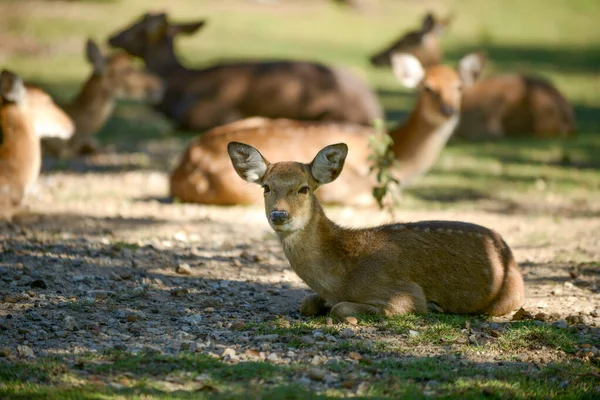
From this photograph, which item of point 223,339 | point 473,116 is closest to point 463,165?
point 473,116

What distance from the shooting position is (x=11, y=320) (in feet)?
19.4

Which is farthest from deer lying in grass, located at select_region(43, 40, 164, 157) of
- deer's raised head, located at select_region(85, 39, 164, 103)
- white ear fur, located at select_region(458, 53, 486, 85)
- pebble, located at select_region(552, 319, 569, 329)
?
pebble, located at select_region(552, 319, 569, 329)

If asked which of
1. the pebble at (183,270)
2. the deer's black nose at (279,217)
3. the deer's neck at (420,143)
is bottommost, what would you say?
the pebble at (183,270)

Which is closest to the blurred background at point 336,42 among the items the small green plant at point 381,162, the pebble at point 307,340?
the small green plant at point 381,162

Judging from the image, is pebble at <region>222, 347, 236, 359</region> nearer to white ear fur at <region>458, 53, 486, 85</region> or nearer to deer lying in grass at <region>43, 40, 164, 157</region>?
white ear fur at <region>458, 53, 486, 85</region>

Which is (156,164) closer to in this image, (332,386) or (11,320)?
(11,320)

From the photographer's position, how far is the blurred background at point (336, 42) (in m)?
14.6

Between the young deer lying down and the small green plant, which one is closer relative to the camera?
the young deer lying down

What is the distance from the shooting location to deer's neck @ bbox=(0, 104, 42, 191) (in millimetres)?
9086

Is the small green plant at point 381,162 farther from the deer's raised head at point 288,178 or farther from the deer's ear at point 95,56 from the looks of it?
the deer's ear at point 95,56

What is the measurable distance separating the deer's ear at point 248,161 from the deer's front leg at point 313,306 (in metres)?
0.92

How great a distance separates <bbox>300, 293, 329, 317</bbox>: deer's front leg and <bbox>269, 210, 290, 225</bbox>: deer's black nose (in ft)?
1.98

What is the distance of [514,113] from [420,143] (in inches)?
228

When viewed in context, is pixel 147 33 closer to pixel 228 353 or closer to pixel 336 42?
pixel 336 42
